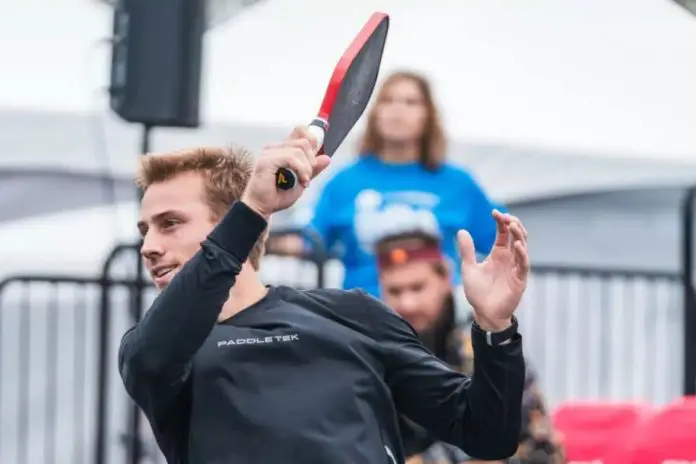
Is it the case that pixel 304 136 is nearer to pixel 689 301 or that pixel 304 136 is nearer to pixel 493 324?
pixel 493 324

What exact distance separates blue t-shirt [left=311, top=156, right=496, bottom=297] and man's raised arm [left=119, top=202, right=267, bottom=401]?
254 centimetres

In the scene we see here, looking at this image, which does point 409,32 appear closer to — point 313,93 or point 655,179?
point 313,93

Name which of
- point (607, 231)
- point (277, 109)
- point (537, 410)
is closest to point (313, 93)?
point (277, 109)

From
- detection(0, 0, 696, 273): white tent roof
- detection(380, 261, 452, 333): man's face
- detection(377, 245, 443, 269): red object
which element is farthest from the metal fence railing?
detection(380, 261, 452, 333): man's face

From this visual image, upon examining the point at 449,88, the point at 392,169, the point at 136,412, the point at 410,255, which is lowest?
the point at 136,412

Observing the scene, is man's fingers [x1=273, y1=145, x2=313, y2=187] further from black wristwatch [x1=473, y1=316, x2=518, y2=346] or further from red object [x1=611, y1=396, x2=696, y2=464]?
red object [x1=611, y1=396, x2=696, y2=464]

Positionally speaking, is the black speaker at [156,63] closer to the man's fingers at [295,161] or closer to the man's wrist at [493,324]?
the man's wrist at [493,324]

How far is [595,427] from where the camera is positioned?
220 inches

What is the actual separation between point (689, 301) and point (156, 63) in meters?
2.85

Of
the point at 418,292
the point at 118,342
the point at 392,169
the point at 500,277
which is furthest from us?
the point at 118,342

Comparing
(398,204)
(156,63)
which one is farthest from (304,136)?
(156,63)

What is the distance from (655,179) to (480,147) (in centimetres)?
90

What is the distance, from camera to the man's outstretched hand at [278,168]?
87.5 inches

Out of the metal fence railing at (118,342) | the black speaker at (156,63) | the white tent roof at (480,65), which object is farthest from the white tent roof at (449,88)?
the black speaker at (156,63)
